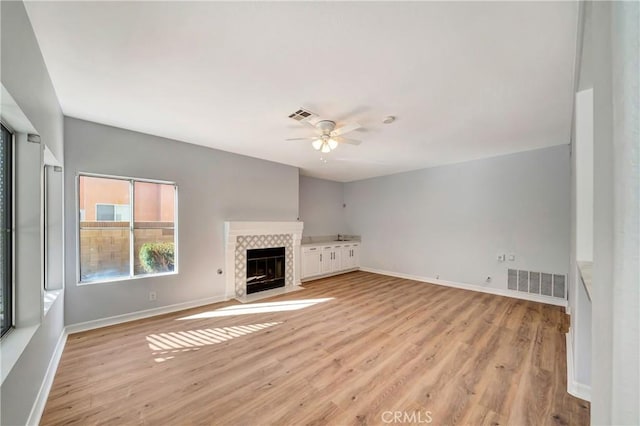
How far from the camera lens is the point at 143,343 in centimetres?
298

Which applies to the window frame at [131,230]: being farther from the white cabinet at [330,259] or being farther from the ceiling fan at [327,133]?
the white cabinet at [330,259]

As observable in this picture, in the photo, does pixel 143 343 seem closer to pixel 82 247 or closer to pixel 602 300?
pixel 82 247

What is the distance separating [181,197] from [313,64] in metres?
3.15

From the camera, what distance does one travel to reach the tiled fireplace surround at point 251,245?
4613mm

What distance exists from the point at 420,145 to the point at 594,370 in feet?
12.9

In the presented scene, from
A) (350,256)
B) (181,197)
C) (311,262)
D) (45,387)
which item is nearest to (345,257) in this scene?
(350,256)

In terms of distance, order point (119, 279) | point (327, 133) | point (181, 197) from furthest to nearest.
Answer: point (181, 197) → point (119, 279) → point (327, 133)

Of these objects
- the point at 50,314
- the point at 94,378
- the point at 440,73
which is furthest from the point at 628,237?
the point at 50,314

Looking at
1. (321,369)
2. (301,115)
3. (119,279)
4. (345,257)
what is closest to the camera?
(321,369)

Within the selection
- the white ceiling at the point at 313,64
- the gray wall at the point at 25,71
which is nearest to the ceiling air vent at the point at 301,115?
the white ceiling at the point at 313,64

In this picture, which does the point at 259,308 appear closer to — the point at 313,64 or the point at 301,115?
the point at 301,115

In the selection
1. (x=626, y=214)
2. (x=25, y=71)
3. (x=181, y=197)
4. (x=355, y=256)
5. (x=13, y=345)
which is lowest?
(x=355, y=256)

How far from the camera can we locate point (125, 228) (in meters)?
3.67

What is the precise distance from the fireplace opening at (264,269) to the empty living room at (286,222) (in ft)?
0.15
